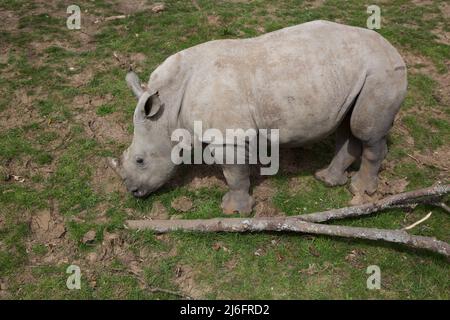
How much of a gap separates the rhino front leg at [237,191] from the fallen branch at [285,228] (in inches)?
14.5

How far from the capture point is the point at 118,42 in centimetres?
919

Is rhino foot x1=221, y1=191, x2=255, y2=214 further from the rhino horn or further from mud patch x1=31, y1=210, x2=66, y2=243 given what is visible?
mud patch x1=31, y1=210, x2=66, y2=243

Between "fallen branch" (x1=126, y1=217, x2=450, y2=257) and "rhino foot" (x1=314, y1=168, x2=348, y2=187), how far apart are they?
113 cm

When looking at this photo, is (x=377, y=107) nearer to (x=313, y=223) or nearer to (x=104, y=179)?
(x=313, y=223)

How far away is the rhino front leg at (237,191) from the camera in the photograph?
551 centimetres

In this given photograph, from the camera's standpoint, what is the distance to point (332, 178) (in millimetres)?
6324

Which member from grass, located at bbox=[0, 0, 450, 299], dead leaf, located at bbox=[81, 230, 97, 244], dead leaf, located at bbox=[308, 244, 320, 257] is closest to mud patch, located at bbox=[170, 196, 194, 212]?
grass, located at bbox=[0, 0, 450, 299]

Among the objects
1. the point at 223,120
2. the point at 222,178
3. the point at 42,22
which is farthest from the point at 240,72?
the point at 42,22

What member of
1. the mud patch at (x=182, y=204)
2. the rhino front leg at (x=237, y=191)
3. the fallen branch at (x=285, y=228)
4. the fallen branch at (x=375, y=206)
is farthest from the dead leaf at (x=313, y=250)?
the mud patch at (x=182, y=204)

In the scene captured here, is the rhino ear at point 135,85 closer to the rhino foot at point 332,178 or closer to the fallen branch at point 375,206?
the fallen branch at point 375,206

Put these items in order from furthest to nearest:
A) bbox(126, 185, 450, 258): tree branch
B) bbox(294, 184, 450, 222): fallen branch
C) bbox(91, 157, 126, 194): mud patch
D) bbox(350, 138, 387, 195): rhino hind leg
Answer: bbox(91, 157, 126, 194): mud patch, bbox(350, 138, 387, 195): rhino hind leg, bbox(294, 184, 450, 222): fallen branch, bbox(126, 185, 450, 258): tree branch

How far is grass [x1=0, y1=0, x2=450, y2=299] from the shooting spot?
514 cm

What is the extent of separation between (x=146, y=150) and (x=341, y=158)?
269 cm

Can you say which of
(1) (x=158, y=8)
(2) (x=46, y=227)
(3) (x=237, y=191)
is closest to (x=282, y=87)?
(3) (x=237, y=191)
